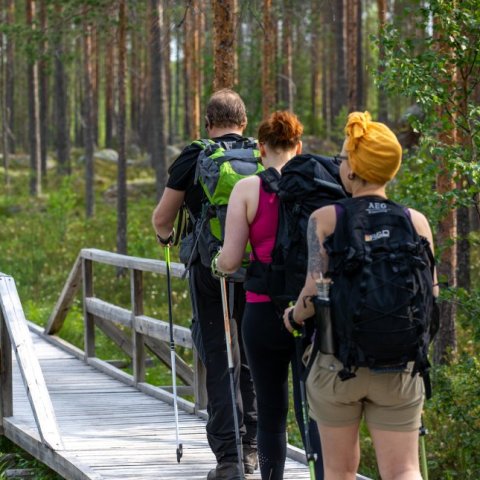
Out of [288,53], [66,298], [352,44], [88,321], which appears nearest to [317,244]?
[88,321]

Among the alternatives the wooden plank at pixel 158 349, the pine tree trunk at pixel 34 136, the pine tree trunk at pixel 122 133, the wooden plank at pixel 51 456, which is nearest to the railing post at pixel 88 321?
the wooden plank at pixel 158 349

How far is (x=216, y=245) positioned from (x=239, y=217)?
659 mm

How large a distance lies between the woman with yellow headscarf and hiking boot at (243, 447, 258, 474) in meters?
2.00

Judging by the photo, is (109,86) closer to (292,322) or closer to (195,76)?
(195,76)

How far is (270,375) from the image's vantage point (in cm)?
464

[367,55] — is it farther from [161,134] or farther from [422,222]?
[422,222]

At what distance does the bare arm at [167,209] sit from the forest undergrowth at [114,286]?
2552 millimetres

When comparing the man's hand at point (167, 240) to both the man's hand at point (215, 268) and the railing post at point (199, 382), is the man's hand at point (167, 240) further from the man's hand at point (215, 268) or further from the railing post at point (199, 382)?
the railing post at point (199, 382)

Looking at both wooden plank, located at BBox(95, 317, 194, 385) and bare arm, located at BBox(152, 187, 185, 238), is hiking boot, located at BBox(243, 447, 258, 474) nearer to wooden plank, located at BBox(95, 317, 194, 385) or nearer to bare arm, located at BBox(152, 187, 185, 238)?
bare arm, located at BBox(152, 187, 185, 238)

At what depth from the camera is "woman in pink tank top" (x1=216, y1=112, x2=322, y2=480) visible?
4.44 m

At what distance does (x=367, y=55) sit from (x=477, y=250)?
38.4 meters

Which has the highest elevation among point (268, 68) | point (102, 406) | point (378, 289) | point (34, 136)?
point (268, 68)

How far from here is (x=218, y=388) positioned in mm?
5500

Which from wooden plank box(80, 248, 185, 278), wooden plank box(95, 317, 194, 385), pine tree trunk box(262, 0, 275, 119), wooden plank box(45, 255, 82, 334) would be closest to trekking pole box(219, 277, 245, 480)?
wooden plank box(80, 248, 185, 278)
